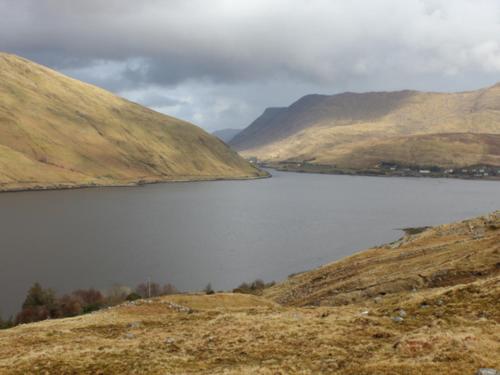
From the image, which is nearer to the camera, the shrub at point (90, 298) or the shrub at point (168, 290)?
the shrub at point (90, 298)

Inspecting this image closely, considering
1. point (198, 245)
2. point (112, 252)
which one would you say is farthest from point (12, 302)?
point (198, 245)

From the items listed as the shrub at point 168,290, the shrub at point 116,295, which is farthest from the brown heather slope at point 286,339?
the shrub at point 168,290

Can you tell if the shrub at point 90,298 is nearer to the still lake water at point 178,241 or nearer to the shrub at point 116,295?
the shrub at point 116,295

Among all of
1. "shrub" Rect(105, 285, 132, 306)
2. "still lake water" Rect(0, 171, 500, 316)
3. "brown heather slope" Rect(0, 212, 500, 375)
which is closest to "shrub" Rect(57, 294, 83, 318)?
"shrub" Rect(105, 285, 132, 306)

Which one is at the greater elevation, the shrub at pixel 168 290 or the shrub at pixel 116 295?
the shrub at pixel 116 295

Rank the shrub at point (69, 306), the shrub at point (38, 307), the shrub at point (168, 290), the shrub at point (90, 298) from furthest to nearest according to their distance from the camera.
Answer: the shrub at point (168, 290), the shrub at point (90, 298), the shrub at point (69, 306), the shrub at point (38, 307)

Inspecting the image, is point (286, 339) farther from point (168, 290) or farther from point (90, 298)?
point (168, 290)

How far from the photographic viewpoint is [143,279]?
3701 inches

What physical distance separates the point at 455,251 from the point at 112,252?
86.1 m

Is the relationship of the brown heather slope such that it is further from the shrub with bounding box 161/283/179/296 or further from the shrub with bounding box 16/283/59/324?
the shrub with bounding box 161/283/179/296

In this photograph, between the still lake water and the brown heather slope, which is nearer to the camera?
the brown heather slope

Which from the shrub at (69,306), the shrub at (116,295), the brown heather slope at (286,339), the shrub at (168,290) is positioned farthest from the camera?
the shrub at (168,290)

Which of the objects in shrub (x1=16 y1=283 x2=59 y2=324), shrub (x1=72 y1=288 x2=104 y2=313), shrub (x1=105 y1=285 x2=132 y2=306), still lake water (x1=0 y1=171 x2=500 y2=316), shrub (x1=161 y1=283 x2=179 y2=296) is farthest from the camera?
still lake water (x1=0 y1=171 x2=500 y2=316)

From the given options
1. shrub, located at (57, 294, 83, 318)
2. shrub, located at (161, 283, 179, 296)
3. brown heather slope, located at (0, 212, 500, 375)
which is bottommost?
shrub, located at (161, 283, 179, 296)
